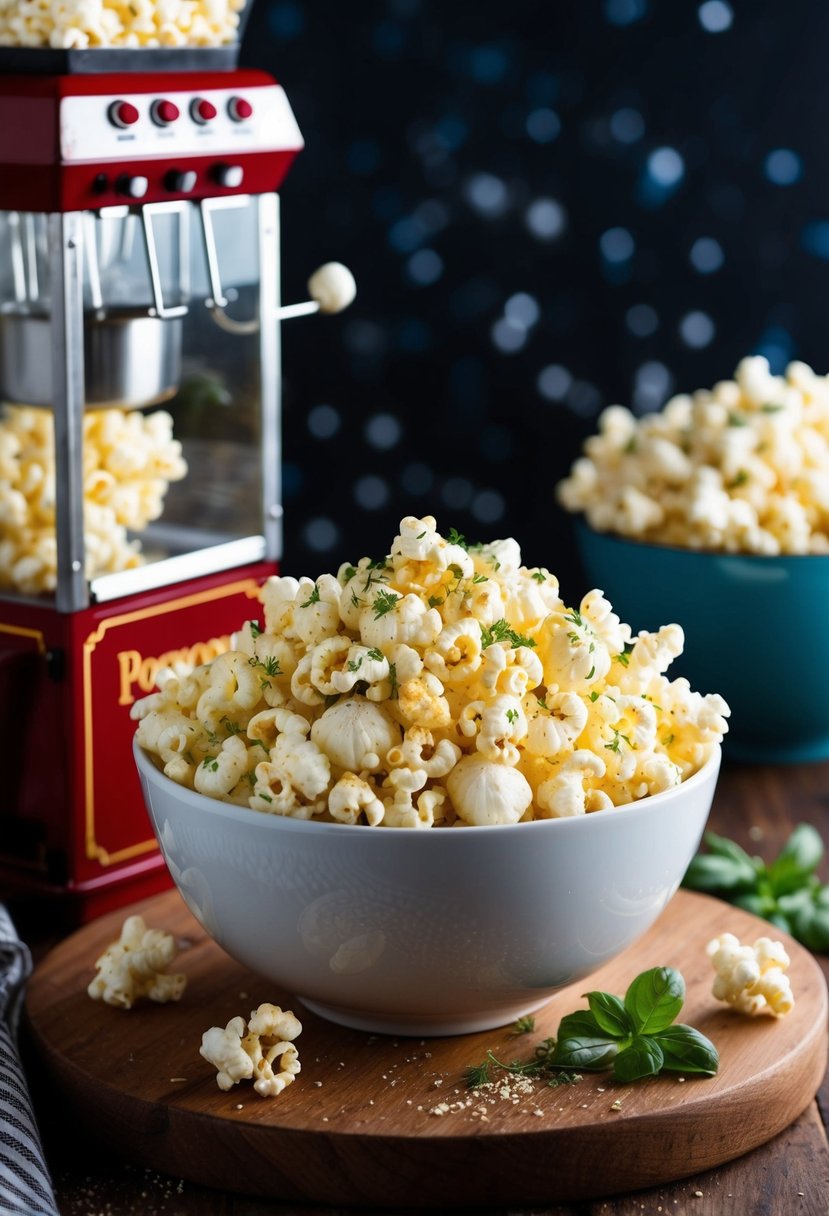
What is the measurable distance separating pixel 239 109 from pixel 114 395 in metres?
0.32

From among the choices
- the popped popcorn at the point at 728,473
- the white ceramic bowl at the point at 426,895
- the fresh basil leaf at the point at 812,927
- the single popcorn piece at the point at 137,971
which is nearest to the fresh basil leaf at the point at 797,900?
the fresh basil leaf at the point at 812,927

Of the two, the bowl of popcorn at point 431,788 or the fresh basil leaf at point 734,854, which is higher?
the bowl of popcorn at point 431,788

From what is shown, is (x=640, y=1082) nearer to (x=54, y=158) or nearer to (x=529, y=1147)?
(x=529, y=1147)

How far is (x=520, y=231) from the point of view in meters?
2.44

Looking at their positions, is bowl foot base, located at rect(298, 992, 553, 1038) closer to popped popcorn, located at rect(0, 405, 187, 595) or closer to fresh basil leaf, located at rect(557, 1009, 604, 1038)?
fresh basil leaf, located at rect(557, 1009, 604, 1038)

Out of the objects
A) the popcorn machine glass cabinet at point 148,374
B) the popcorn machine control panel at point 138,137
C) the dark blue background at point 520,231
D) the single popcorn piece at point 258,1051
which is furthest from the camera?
the dark blue background at point 520,231

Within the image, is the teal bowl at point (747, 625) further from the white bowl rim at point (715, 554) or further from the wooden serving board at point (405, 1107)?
the wooden serving board at point (405, 1107)

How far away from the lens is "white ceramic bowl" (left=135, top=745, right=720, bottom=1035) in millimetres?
1165

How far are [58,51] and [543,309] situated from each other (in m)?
1.04

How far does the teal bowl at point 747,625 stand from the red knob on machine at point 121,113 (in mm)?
873

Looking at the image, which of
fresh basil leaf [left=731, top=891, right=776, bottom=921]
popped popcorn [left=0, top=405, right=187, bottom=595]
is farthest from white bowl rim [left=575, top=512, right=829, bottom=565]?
popped popcorn [left=0, top=405, right=187, bottom=595]

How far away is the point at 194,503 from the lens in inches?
74.1

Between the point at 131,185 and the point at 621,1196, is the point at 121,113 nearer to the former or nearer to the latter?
the point at 131,185

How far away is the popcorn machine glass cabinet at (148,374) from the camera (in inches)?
64.7
